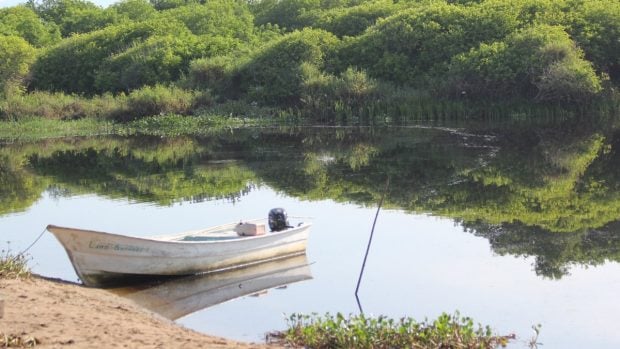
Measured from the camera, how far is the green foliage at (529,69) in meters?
49.6

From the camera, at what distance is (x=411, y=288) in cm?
1472

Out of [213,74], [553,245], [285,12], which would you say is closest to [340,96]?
[213,74]

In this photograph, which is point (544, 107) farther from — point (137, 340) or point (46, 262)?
point (137, 340)

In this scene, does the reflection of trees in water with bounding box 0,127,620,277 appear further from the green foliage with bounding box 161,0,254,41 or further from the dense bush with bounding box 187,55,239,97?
the green foliage with bounding box 161,0,254,41

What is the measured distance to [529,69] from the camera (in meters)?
51.2

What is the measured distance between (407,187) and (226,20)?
5814cm

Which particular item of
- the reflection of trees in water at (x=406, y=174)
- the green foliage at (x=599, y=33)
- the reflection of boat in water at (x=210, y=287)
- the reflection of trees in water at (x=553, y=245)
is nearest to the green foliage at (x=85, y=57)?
the reflection of trees in water at (x=406, y=174)

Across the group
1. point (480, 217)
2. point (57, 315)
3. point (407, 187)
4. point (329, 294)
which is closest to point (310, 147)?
point (407, 187)

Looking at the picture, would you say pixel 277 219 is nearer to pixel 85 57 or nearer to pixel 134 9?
pixel 85 57

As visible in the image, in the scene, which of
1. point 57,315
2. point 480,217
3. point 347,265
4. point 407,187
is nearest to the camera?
point 57,315

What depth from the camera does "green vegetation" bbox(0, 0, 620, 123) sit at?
51.7 metres

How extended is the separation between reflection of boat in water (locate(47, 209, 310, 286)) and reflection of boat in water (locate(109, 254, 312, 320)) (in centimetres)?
16

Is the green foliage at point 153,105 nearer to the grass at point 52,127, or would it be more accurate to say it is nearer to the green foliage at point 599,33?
the grass at point 52,127

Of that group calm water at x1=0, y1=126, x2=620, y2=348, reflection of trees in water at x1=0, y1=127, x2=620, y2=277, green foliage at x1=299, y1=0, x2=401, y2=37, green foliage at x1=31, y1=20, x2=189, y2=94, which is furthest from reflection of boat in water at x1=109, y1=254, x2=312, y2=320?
green foliage at x1=31, y1=20, x2=189, y2=94
